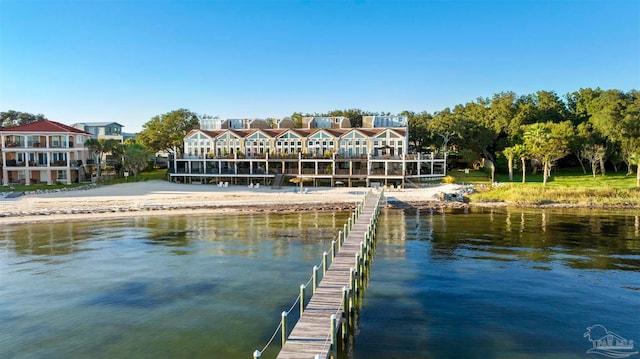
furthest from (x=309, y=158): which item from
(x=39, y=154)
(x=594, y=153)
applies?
(x=594, y=153)

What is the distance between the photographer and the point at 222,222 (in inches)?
1481

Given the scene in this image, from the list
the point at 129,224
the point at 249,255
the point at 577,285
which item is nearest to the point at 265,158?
the point at 129,224

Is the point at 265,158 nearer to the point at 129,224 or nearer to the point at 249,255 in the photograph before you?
the point at 129,224

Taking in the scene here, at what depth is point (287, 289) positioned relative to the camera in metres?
20.2

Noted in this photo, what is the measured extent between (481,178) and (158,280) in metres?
47.8

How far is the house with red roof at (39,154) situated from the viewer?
55.4 meters

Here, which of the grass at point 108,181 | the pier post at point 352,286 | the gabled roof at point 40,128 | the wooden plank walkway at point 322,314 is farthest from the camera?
the gabled roof at point 40,128

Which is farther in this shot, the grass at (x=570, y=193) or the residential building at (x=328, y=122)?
the residential building at (x=328, y=122)

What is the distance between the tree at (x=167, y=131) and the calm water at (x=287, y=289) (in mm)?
37082

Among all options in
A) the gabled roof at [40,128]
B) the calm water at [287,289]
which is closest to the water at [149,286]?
the calm water at [287,289]

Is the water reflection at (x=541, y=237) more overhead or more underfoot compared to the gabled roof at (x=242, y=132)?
more underfoot

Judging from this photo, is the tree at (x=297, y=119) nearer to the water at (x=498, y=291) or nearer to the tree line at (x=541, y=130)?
the tree line at (x=541, y=130)

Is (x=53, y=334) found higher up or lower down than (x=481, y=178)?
lower down

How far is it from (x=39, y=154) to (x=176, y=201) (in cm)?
2305
